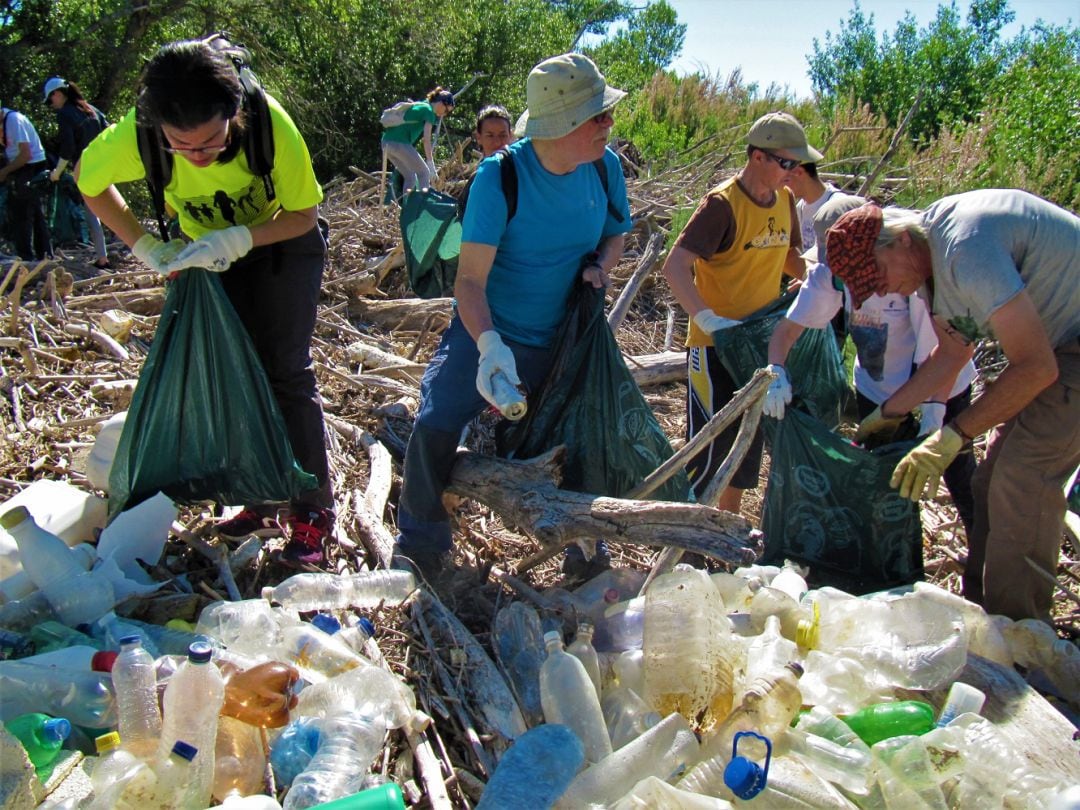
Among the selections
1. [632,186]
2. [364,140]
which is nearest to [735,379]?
[632,186]

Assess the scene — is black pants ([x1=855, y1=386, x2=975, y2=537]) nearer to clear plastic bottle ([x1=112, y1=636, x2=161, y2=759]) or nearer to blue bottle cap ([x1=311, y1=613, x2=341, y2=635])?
blue bottle cap ([x1=311, y1=613, x2=341, y2=635])

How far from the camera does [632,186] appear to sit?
27.7 ft

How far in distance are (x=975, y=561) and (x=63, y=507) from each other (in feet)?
10.5

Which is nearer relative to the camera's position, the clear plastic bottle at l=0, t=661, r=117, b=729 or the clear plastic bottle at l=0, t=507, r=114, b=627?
the clear plastic bottle at l=0, t=661, r=117, b=729

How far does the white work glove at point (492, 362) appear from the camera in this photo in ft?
8.72

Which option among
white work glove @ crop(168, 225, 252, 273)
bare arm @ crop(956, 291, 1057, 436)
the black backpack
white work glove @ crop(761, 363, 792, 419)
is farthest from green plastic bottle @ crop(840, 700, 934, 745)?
the black backpack

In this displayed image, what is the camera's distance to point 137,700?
1974 mm

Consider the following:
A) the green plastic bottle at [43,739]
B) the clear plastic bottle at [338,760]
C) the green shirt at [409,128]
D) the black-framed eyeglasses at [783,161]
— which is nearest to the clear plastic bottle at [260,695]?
the clear plastic bottle at [338,760]

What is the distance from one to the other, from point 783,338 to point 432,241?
4.54 feet

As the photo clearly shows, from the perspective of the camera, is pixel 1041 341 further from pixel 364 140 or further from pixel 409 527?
pixel 364 140

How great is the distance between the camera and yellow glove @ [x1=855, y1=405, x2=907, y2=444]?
10.4 ft

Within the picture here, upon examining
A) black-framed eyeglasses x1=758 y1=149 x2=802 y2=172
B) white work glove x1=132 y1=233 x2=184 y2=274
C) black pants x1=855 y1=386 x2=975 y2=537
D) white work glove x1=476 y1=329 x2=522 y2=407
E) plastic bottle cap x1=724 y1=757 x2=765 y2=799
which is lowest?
plastic bottle cap x1=724 y1=757 x2=765 y2=799

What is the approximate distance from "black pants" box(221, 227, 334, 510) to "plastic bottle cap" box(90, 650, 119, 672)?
1.14 meters

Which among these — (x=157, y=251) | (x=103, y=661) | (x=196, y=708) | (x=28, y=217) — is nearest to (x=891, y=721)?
(x=196, y=708)
